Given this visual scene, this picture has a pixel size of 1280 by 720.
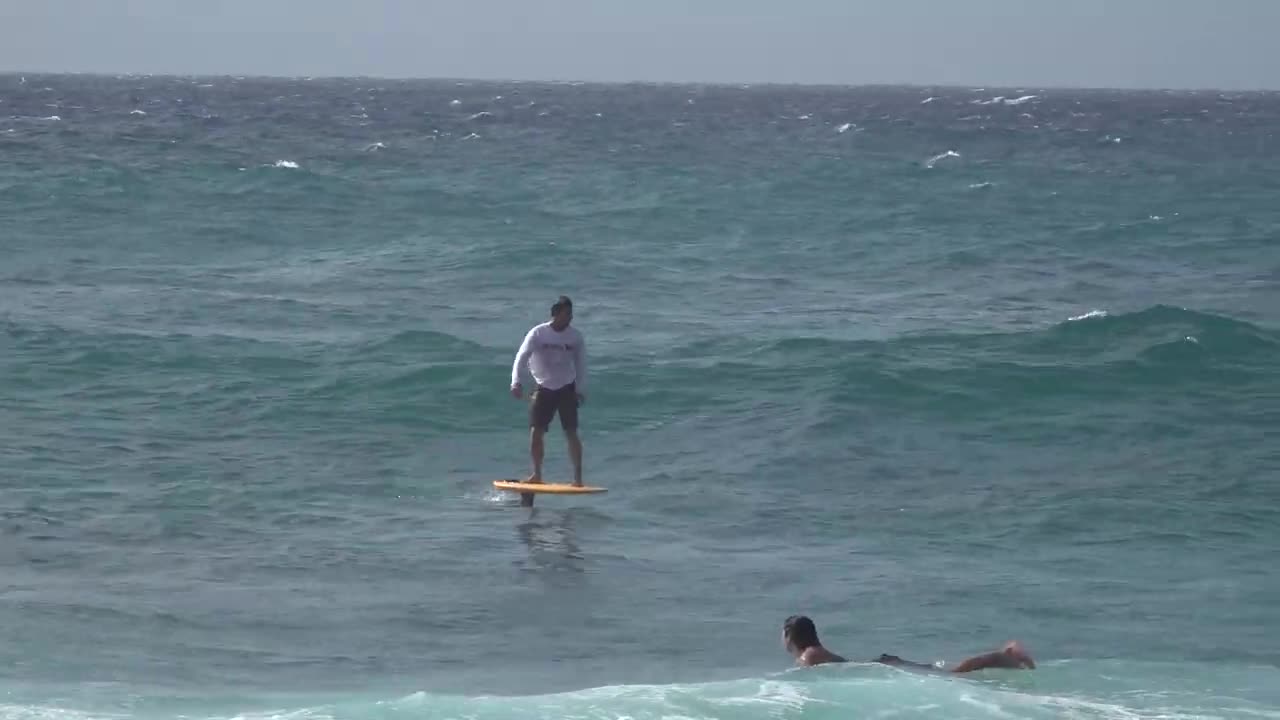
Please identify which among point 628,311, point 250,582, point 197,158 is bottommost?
point 250,582

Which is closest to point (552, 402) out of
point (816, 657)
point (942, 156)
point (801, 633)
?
point (801, 633)

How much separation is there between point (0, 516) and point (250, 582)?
2.45 metres

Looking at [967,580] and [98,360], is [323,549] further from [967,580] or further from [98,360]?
[98,360]

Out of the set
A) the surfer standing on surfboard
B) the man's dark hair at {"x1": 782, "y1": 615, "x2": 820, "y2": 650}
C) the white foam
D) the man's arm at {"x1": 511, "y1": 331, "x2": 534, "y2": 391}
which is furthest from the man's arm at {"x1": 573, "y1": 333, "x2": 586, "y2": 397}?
the white foam

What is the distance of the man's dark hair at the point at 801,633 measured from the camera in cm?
870

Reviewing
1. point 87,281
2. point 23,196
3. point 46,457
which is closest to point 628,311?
point 87,281

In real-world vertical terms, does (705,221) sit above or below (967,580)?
above

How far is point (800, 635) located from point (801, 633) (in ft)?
0.04

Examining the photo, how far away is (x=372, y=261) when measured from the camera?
27.0m

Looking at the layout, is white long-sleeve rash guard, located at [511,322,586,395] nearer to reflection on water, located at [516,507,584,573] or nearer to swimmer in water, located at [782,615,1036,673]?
reflection on water, located at [516,507,584,573]

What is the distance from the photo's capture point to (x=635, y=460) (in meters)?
14.8

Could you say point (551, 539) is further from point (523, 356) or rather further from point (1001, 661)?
point (1001, 661)

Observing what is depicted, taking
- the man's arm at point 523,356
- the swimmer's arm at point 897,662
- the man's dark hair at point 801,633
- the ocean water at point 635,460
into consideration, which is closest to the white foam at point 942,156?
the ocean water at point 635,460

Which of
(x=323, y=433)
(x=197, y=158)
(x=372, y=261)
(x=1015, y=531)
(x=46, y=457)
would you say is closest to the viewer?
(x=1015, y=531)
